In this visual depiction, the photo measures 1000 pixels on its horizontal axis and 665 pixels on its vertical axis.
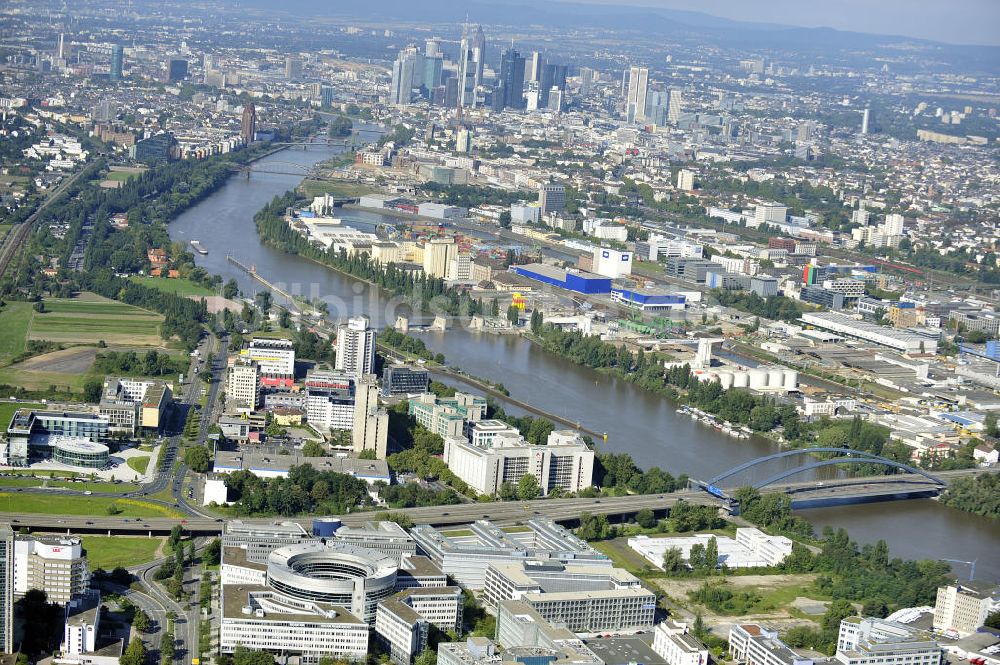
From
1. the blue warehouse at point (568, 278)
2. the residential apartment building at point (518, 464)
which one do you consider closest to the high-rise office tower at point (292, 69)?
the blue warehouse at point (568, 278)

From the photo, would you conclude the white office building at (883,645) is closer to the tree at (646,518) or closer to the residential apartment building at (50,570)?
the tree at (646,518)

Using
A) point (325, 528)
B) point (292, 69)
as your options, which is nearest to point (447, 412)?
point (325, 528)

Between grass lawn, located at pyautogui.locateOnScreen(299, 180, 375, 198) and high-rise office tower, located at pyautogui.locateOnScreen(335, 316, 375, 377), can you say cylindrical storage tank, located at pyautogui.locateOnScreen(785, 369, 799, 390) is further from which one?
A: grass lawn, located at pyautogui.locateOnScreen(299, 180, 375, 198)

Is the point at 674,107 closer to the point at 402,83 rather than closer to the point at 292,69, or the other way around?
the point at 402,83

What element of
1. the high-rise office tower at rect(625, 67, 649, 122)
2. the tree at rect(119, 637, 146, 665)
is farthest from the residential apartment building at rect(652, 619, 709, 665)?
the high-rise office tower at rect(625, 67, 649, 122)

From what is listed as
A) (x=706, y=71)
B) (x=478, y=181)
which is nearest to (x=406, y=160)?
(x=478, y=181)
